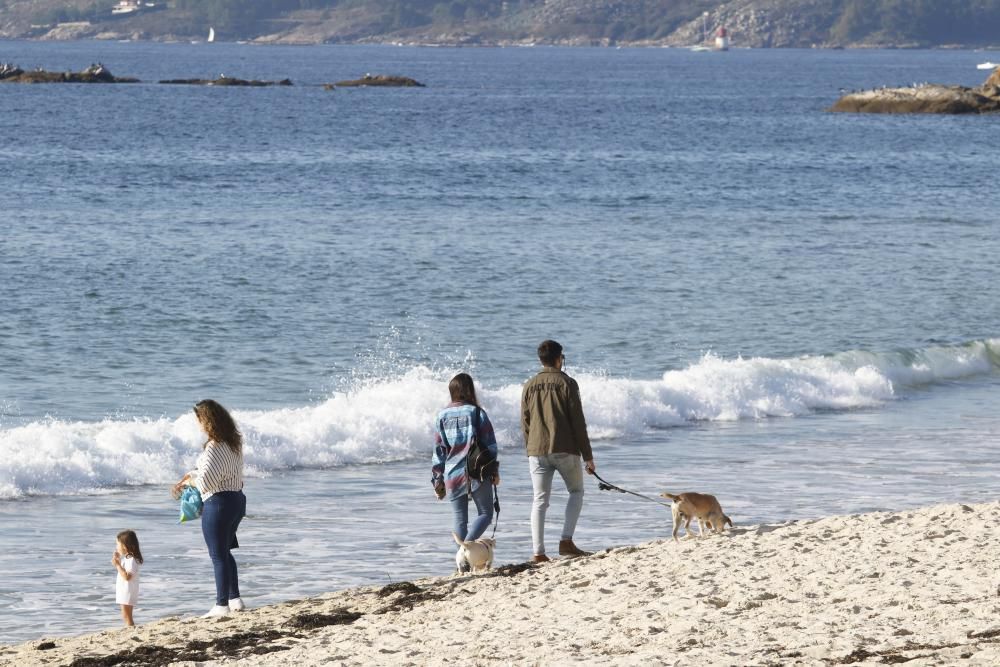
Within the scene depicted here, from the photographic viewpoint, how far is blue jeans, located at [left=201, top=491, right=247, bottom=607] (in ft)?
32.0

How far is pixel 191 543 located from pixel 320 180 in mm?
38355

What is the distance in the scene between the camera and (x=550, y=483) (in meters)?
11.1

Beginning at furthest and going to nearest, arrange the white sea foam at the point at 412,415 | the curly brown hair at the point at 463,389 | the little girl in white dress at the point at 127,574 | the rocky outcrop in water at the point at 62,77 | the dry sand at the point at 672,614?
the rocky outcrop in water at the point at 62,77
the white sea foam at the point at 412,415
the curly brown hair at the point at 463,389
the little girl in white dress at the point at 127,574
the dry sand at the point at 672,614

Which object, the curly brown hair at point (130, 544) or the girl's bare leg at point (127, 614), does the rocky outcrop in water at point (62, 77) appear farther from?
the girl's bare leg at point (127, 614)

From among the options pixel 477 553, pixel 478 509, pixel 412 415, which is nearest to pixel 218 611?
pixel 477 553

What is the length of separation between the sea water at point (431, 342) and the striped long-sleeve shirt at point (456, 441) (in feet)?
4.78

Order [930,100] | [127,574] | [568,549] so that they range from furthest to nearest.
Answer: [930,100] → [568,549] → [127,574]

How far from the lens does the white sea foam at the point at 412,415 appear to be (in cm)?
1560

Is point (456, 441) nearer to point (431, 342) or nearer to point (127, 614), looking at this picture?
point (127, 614)

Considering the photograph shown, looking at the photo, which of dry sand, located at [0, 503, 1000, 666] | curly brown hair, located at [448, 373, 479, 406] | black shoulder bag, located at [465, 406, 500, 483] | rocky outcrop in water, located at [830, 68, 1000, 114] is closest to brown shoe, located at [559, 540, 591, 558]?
dry sand, located at [0, 503, 1000, 666]

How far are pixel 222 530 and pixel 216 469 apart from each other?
0.44 m

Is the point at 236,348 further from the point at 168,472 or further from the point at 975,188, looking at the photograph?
the point at 975,188

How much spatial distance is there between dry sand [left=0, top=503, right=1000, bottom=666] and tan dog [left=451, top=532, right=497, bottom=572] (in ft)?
0.37

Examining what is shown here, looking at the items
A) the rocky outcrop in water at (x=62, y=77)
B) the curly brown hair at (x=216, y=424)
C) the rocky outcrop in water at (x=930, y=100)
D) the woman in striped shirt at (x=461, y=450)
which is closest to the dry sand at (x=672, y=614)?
the woman in striped shirt at (x=461, y=450)
